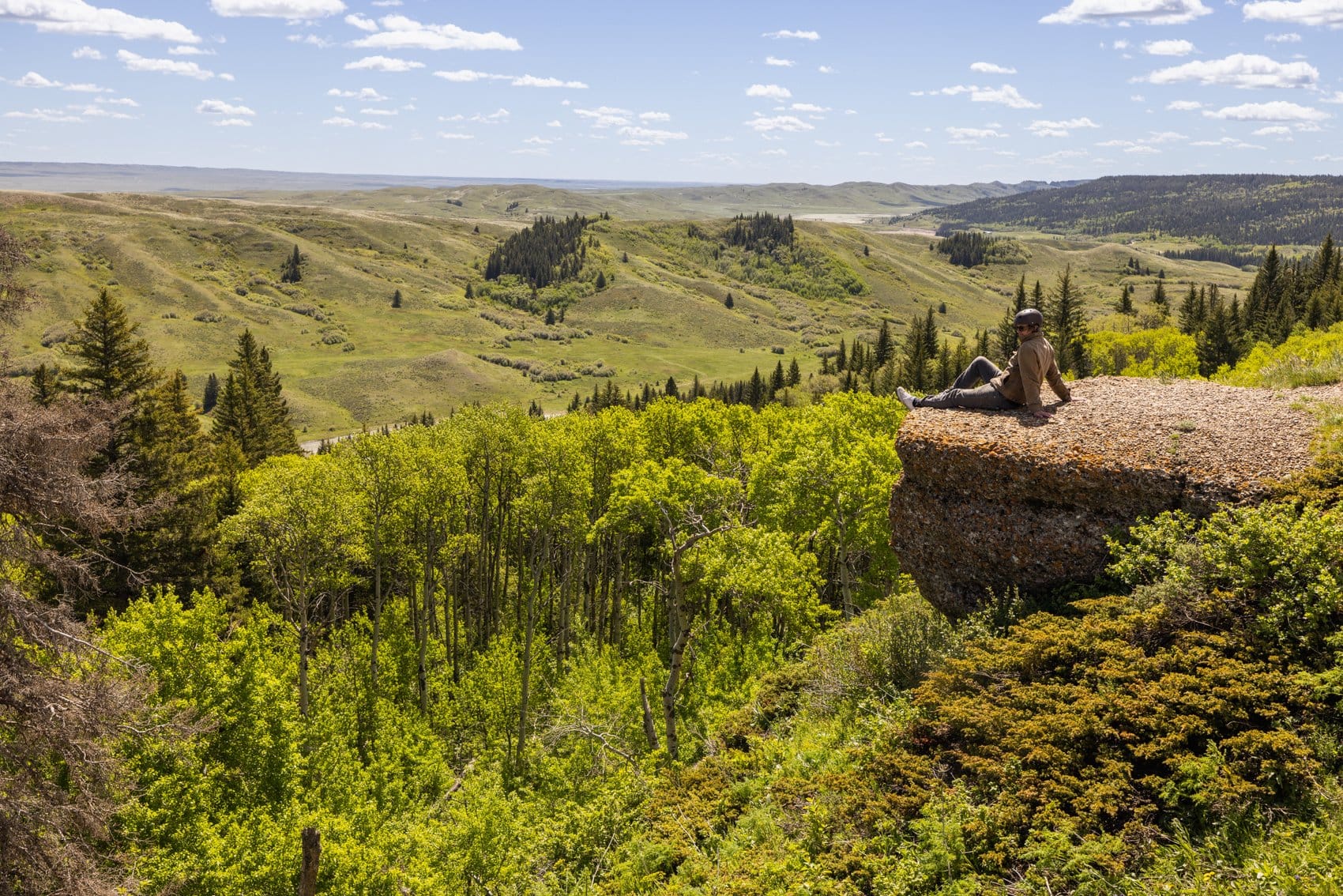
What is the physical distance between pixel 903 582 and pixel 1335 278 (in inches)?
3818

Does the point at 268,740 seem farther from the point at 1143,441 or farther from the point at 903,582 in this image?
the point at 1143,441

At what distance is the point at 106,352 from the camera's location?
3972 centimetres

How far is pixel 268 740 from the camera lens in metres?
24.0

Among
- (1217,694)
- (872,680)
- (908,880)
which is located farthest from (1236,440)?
(908,880)

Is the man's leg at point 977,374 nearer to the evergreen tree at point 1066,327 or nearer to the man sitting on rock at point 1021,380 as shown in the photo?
Answer: the man sitting on rock at point 1021,380

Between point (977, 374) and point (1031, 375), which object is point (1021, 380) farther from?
point (977, 374)

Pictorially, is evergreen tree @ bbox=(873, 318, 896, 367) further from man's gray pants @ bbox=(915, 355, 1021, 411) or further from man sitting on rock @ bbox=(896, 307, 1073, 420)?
man sitting on rock @ bbox=(896, 307, 1073, 420)

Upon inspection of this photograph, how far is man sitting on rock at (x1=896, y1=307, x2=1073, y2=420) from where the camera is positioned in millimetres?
14961

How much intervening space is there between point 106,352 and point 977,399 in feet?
144

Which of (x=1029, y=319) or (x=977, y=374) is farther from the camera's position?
(x=977, y=374)

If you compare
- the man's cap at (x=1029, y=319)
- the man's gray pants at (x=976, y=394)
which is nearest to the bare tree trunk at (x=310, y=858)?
the man's gray pants at (x=976, y=394)

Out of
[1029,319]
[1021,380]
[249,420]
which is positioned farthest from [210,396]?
[1029,319]

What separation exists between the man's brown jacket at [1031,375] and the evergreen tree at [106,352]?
138ft

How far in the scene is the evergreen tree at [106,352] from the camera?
39.0 metres
